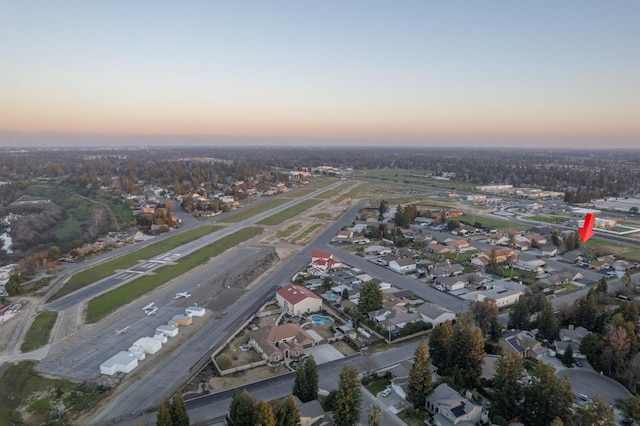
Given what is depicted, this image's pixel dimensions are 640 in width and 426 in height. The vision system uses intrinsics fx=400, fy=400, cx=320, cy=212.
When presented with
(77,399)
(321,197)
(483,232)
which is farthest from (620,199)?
(77,399)

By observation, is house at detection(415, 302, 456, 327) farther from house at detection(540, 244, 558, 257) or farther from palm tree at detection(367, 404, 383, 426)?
house at detection(540, 244, 558, 257)

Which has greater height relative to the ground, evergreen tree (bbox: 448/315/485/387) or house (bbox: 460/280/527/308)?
evergreen tree (bbox: 448/315/485/387)

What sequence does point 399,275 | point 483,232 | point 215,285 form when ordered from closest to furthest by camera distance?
1. point 215,285
2. point 399,275
3. point 483,232

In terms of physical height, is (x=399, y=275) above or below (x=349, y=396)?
below

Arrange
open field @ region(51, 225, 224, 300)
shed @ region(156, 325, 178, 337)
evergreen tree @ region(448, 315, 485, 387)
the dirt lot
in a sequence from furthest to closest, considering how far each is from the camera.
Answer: open field @ region(51, 225, 224, 300) → shed @ region(156, 325, 178, 337) → the dirt lot → evergreen tree @ region(448, 315, 485, 387)

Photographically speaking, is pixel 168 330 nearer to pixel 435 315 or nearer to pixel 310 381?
pixel 310 381

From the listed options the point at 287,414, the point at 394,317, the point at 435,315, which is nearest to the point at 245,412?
the point at 287,414

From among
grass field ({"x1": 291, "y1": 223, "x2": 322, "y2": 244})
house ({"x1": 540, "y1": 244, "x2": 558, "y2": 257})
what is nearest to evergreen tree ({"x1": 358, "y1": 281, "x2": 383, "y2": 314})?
grass field ({"x1": 291, "y1": 223, "x2": 322, "y2": 244})

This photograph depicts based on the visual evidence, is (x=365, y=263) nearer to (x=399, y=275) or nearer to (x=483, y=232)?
(x=399, y=275)
